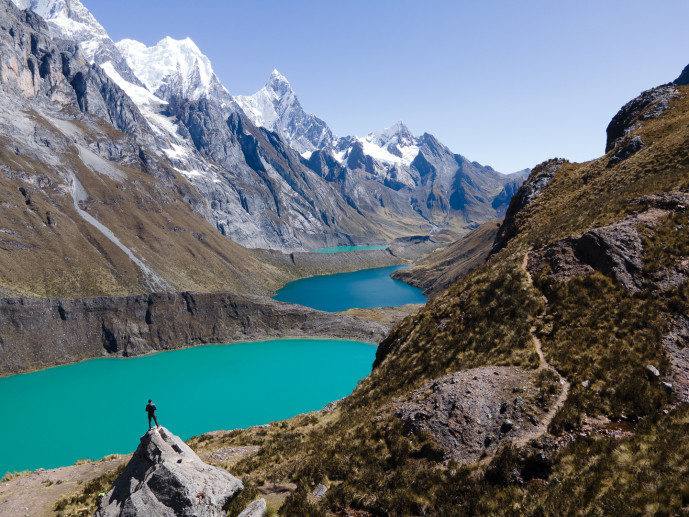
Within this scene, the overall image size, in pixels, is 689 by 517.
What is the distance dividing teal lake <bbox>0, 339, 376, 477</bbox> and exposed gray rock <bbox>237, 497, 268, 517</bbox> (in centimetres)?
5817

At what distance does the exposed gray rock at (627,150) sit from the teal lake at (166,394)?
66778 millimetres

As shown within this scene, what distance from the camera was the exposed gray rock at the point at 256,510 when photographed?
15190mm

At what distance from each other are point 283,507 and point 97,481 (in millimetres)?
16976

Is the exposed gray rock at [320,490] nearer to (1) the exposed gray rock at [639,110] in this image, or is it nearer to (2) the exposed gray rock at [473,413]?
(2) the exposed gray rock at [473,413]

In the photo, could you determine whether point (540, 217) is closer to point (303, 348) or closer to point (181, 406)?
point (181, 406)

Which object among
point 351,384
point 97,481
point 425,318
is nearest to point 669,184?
point 425,318

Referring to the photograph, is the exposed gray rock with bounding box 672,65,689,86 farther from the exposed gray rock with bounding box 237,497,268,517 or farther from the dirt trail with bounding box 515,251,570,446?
the exposed gray rock with bounding box 237,497,268,517

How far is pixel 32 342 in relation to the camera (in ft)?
331

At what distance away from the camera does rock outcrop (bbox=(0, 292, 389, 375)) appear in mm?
100125

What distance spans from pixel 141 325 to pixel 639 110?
13413cm

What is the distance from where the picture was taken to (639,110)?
2461 inches

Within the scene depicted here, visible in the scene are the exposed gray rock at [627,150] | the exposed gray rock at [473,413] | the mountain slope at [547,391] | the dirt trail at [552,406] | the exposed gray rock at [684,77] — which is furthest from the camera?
the exposed gray rock at [684,77]

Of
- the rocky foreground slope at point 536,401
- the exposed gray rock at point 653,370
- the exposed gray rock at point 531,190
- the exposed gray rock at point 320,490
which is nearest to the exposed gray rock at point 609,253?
the rocky foreground slope at point 536,401

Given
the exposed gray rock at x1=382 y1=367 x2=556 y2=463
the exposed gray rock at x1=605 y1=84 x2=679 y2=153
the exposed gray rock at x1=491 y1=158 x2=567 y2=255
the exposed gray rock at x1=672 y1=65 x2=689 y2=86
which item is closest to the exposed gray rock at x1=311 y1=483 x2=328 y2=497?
the exposed gray rock at x1=382 y1=367 x2=556 y2=463
